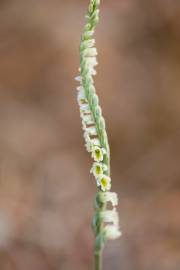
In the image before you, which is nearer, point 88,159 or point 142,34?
point 88,159

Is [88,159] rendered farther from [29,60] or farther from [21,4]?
[21,4]

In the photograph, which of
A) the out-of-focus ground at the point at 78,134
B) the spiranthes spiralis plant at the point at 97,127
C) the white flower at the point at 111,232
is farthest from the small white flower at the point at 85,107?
the out-of-focus ground at the point at 78,134

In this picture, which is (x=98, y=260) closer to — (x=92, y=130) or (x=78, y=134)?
(x=92, y=130)

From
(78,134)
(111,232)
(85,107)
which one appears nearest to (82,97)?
(85,107)

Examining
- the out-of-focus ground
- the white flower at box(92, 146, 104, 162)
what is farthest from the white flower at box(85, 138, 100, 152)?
the out-of-focus ground

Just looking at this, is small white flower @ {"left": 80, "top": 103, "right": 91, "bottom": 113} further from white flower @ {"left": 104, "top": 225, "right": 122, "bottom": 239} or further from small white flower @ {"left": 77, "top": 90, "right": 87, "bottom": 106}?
white flower @ {"left": 104, "top": 225, "right": 122, "bottom": 239}

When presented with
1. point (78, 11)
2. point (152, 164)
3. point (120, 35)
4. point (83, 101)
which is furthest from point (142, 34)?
point (83, 101)
